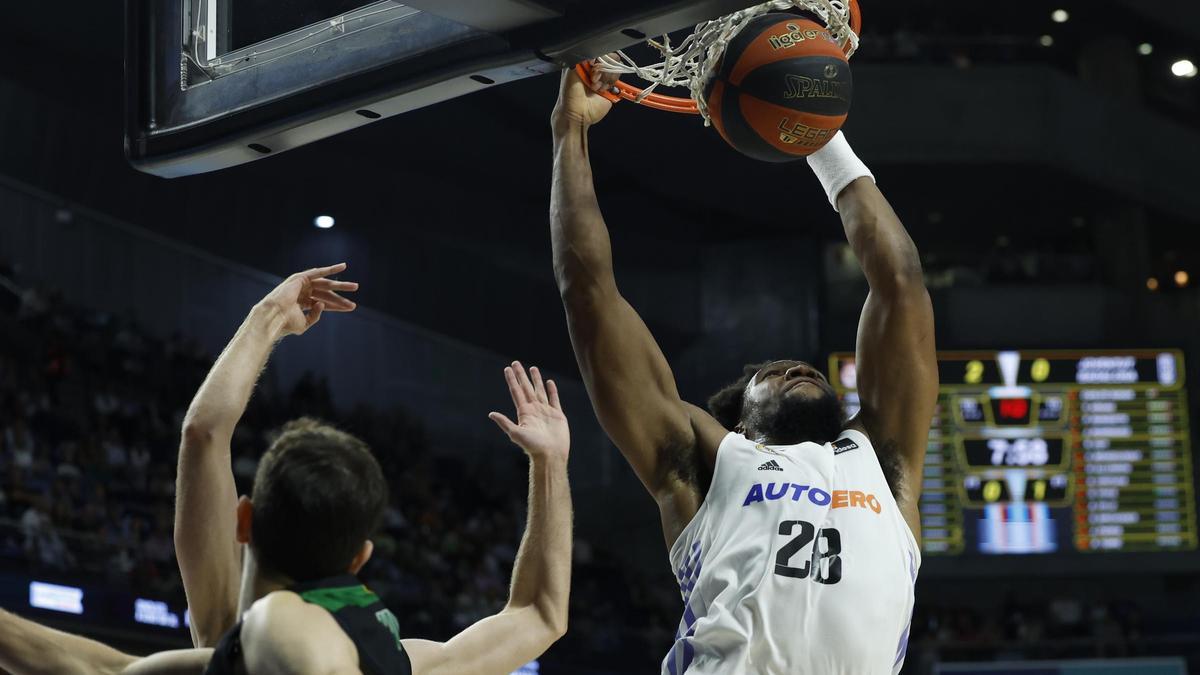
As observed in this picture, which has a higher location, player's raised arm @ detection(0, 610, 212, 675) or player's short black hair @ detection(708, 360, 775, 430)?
player's short black hair @ detection(708, 360, 775, 430)

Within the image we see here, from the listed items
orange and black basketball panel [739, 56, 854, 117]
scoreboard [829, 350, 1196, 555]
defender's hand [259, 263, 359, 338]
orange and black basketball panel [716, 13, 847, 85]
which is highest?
orange and black basketball panel [716, 13, 847, 85]

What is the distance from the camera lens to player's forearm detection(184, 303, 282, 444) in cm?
251

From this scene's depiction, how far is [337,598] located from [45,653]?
0.56 meters

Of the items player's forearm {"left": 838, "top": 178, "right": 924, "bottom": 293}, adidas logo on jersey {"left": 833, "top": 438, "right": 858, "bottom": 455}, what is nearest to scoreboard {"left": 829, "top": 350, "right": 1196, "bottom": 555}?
player's forearm {"left": 838, "top": 178, "right": 924, "bottom": 293}

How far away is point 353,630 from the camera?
2.08 meters

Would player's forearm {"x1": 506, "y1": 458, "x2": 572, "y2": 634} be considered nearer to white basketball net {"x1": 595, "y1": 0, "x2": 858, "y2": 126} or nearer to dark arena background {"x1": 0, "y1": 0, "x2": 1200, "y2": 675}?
white basketball net {"x1": 595, "y1": 0, "x2": 858, "y2": 126}

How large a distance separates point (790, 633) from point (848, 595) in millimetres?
166

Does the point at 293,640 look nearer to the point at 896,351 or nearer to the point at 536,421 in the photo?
the point at 536,421

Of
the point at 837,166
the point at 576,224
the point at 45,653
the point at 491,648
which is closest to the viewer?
the point at 45,653

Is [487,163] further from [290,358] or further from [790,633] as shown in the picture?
[790,633]

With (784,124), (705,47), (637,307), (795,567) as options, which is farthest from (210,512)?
(637,307)

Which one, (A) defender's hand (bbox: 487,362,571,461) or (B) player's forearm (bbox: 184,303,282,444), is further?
(A) defender's hand (bbox: 487,362,571,461)

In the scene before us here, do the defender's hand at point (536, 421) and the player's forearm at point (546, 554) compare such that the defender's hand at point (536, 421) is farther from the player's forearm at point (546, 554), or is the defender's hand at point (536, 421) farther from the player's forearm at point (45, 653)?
the player's forearm at point (45, 653)

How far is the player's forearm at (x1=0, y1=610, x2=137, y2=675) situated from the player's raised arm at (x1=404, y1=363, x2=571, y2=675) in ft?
1.87
